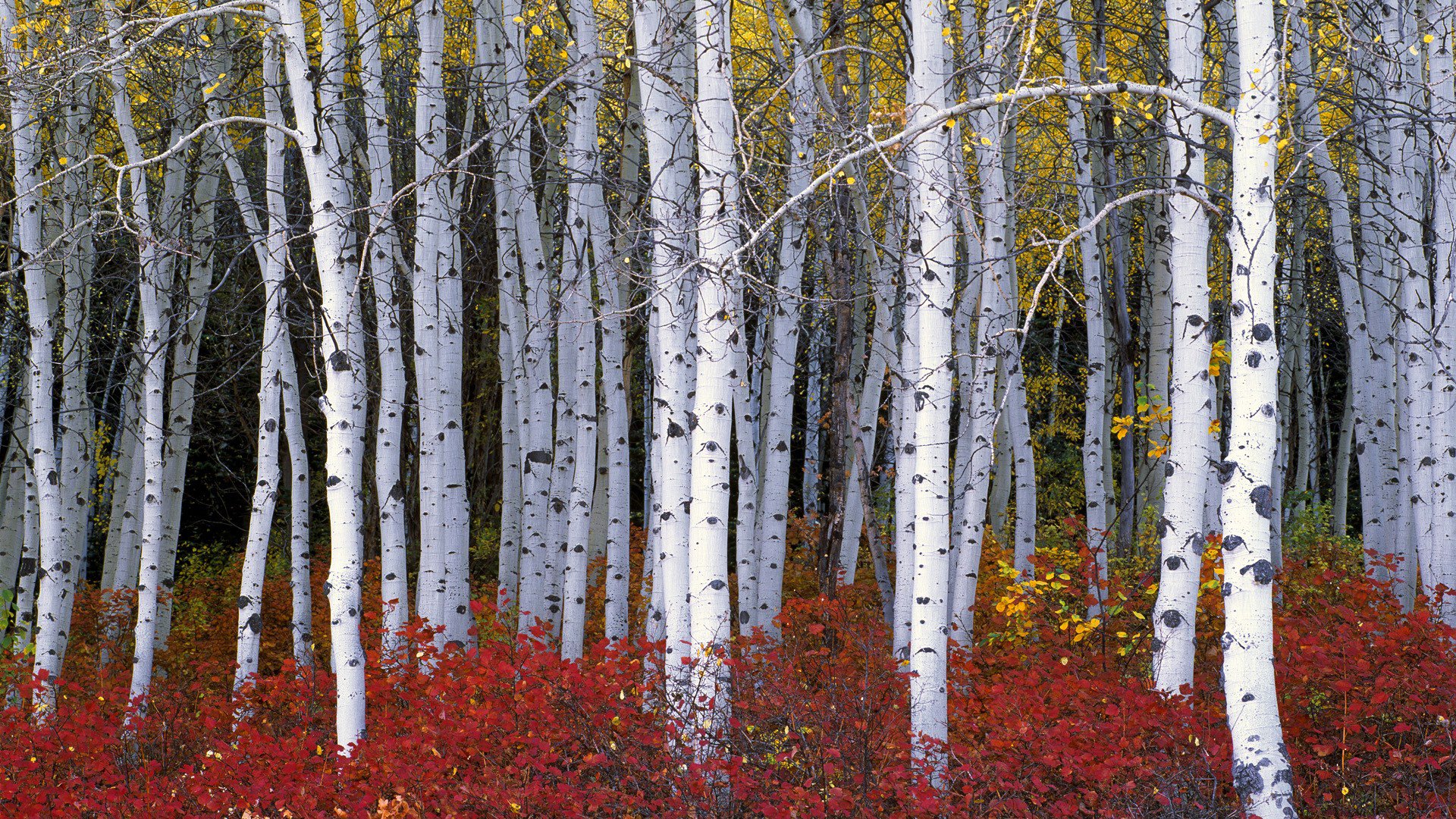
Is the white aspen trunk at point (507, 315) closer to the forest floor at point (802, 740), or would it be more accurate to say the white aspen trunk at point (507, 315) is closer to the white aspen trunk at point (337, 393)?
the white aspen trunk at point (337, 393)

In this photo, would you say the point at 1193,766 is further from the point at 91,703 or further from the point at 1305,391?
the point at 1305,391

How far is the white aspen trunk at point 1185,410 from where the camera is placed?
5375 mm

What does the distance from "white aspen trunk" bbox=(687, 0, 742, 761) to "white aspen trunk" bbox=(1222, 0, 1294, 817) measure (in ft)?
7.53

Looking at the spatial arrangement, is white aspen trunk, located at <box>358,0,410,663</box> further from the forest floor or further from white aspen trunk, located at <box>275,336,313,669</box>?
white aspen trunk, located at <box>275,336,313,669</box>

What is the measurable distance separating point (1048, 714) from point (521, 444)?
499cm

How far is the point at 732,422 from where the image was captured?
760cm

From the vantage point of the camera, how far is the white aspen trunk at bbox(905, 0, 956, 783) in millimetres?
5148

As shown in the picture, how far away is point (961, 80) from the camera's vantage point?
7.05m

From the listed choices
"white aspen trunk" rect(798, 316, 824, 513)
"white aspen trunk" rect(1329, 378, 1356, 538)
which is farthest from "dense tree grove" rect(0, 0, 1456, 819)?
"white aspen trunk" rect(798, 316, 824, 513)

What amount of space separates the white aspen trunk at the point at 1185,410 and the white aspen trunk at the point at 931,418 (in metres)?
1.20

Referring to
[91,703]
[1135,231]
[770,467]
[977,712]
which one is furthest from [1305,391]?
[91,703]

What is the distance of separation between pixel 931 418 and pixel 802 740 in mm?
1670

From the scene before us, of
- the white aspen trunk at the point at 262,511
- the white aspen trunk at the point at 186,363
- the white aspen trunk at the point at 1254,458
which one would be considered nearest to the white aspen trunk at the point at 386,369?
the white aspen trunk at the point at 262,511

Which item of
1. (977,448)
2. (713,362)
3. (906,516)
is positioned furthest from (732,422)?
(713,362)
